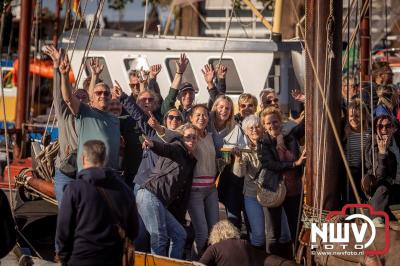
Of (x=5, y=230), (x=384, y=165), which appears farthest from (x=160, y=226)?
(x=384, y=165)

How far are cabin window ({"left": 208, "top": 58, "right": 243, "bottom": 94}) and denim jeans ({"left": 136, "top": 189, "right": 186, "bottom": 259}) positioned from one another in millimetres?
7330

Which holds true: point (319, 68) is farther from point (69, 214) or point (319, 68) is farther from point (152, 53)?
point (152, 53)

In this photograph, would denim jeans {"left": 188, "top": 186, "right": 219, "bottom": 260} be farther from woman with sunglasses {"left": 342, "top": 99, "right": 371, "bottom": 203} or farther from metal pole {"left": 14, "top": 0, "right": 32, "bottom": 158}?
metal pole {"left": 14, "top": 0, "right": 32, "bottom": 158}

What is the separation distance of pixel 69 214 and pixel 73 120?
2.61 m

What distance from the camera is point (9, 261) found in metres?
10.6

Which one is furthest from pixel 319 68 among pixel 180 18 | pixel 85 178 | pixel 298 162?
pixel 180 18

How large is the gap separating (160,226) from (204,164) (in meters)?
0.80

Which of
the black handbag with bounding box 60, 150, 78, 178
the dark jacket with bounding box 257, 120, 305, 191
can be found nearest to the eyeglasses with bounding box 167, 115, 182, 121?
the dark jacket with bounding box 257, 120, 305, 191

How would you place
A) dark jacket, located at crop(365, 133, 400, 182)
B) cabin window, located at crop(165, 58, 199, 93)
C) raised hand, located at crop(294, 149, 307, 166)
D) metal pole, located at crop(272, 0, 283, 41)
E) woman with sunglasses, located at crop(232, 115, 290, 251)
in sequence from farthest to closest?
metal pole, located at crop(272, 0, 283, 41), cabin window, located at crop(165, 58, 199, 93), woman with sunglasses, located at crop(232, 115, 290, 251), dark jacket, located at crop(365, 133, 400, 182), raised hand, located at crop(294, 149, 307, 166)

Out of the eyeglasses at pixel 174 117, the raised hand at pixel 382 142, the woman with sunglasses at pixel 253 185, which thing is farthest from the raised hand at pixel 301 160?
the eyeglasses at pixel 174 117

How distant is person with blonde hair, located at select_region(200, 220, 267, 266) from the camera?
8.12 m

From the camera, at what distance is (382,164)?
9.79 m

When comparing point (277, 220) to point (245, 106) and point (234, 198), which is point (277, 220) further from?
point (245, 106)

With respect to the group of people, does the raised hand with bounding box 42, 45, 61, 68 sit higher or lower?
higher
